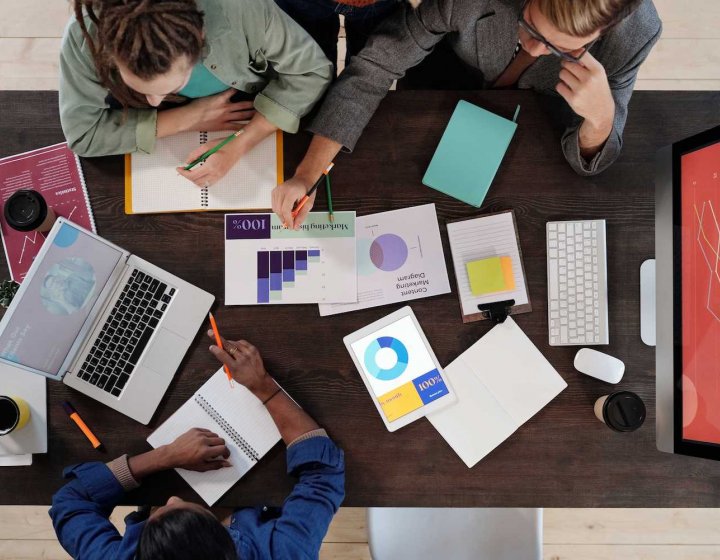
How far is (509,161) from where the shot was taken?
1284 millimetres

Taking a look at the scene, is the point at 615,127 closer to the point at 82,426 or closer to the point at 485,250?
the point at 485,250

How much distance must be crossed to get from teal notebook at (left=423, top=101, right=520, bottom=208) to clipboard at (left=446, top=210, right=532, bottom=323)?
0.17 ft

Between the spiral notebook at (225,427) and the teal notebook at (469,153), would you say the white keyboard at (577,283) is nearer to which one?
the teal notebook at (469,153)

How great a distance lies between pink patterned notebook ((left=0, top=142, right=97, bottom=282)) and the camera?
1283mm

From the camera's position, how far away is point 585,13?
0.95 meters

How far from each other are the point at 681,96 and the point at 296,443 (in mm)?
1142

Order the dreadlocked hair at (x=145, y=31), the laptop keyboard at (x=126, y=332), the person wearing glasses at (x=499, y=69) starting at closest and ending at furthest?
the dreadlocked hair at (x=145, y=31)
the person wearing glasses at (x=499, y=69)
the laptop keyboard at (x=126, y=332)

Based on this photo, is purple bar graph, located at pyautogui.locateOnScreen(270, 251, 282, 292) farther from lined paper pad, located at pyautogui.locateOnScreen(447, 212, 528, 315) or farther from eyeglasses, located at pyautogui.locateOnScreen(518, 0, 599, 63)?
eyeglasses, located at pyautogui.locateOnScreen(518, 0, 599, 63)

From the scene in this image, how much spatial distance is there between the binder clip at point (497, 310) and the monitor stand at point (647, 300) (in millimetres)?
287

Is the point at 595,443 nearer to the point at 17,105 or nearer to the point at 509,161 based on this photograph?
the point at 509,161

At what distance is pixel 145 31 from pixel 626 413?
1132 millimetres

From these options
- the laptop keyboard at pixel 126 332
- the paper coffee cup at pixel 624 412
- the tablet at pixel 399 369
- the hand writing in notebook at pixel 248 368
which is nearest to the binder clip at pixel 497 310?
the tablet at pixel 399 369

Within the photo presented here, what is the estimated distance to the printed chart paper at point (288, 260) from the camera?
50.0 inches

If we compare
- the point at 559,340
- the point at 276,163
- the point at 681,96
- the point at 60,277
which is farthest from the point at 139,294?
the point at 681,96
